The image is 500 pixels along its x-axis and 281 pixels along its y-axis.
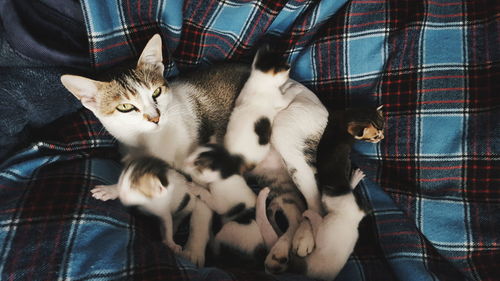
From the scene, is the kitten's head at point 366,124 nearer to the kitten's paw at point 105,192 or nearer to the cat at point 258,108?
the cat at point 258,108

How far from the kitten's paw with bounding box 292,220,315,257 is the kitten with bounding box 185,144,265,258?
103 millimetres

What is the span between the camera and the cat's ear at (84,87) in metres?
1.03

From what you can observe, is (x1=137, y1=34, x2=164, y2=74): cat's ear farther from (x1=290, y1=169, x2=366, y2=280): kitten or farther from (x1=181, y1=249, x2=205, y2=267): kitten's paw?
(x1=290, y1=169, x2=366, y2=280): kitten

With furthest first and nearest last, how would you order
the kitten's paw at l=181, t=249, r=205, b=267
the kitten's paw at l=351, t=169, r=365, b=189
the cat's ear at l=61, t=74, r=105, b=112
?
the kitten's paw at l=351, t=169, r=365, b=189, the kitten's paw at l=181, t=249, r=205, b=267, the cat's ear at l=61, t=74, r=105, b=112

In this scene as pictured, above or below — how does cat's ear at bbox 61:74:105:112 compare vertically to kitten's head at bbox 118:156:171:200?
above

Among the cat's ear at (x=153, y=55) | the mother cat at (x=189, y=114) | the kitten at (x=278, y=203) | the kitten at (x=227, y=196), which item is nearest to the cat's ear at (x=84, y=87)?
the mother cat at (x=189, y=114)

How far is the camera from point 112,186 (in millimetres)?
1109

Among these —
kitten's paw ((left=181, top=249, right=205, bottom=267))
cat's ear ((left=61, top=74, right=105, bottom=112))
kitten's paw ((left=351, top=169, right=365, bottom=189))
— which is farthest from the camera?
kitten's paw ((left=351, top=169, right=365, bottom=189))

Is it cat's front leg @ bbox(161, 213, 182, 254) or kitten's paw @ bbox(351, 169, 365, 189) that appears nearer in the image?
cat's front leg @ bbox(161, 213, 182, 254)

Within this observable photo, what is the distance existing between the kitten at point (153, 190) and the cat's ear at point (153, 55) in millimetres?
279

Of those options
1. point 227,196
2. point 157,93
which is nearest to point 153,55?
point 157,93

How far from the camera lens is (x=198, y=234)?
1.17 meters

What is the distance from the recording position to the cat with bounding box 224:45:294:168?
3.83ft

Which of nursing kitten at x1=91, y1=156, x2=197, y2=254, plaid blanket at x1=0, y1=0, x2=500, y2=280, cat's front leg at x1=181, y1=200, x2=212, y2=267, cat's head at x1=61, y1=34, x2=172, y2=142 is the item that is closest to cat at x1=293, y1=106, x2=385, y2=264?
plaid blanket at x1=0, y1=0, x2=500, y2=280
